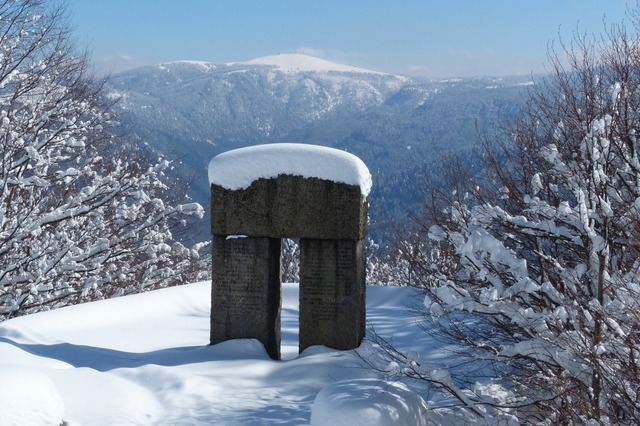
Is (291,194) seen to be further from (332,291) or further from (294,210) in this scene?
(332,291)

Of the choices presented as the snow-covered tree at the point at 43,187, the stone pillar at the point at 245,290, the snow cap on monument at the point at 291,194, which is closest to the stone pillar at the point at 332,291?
the snow cap on monument at the point at 291,194

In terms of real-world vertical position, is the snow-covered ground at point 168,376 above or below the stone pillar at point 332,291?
below

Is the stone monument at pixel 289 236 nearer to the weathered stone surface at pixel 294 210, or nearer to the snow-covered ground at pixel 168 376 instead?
the weathered stone surface at pixel 294 210

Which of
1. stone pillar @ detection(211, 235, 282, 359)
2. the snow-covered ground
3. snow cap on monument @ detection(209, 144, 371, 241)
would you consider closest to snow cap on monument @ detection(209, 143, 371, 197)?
snow cap on monument @ detection(209, 144, 371, 241)

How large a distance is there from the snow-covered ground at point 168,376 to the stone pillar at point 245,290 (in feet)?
0.66

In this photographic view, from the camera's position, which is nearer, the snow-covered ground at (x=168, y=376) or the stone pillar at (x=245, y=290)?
the snow-covered ground at (x=168, y=376)

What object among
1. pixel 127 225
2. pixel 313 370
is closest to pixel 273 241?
pixel 313 370

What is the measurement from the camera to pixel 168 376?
7391 mm

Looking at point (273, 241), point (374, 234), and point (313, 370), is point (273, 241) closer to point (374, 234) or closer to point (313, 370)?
point (313, 370)

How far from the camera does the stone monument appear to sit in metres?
8.62

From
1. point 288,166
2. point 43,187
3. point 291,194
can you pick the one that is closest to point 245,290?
point 291,194

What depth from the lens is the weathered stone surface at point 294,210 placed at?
8586 millimetres

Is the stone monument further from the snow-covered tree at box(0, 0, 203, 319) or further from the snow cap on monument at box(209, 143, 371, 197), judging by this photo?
the snow-covered tree at box(0, 0, 203, 319)

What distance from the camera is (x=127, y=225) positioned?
1488 centimetres
